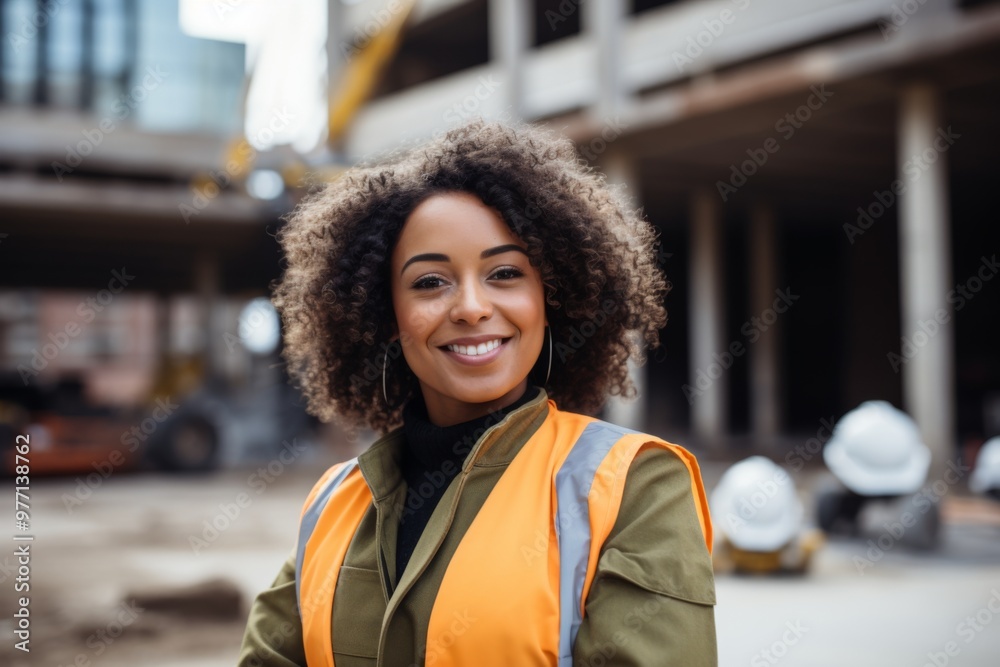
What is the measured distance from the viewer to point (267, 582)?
6.27m

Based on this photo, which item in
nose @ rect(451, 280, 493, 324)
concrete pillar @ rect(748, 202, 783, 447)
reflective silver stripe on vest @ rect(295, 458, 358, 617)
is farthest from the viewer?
concrete pillar @ rect(748, 202, 783, 447)

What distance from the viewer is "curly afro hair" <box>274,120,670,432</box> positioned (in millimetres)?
1795

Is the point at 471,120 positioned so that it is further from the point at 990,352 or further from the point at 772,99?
the point at 990,352

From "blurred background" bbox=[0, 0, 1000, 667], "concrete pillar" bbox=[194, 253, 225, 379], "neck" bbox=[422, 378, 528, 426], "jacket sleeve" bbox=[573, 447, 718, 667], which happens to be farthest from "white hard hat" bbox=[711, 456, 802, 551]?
"concrete pillar" bbox=[194, 253, 225, 379]

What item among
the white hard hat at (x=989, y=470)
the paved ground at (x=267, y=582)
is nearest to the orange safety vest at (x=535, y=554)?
the paved ground at (x=267, y=582)

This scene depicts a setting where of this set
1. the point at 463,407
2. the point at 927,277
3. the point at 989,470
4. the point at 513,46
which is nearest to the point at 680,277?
the point at 513,46

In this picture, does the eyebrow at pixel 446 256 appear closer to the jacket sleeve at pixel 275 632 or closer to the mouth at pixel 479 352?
the mouth at pixel 479 352

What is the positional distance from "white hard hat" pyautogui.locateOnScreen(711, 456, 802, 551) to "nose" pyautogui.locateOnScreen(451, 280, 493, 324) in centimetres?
491

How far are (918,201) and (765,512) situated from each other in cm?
656

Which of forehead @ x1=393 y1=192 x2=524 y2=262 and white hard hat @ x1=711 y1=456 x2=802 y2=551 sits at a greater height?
forehead @ x1=393 y1=192 x2=524 y2=262

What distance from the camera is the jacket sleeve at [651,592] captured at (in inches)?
52.0

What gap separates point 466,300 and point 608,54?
1345 centimetres

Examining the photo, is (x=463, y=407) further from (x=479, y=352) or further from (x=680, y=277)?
(x=680, y=277)

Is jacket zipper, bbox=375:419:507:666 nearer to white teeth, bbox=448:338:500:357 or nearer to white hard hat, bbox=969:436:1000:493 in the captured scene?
white teeth, bbox=448:338:500:357
